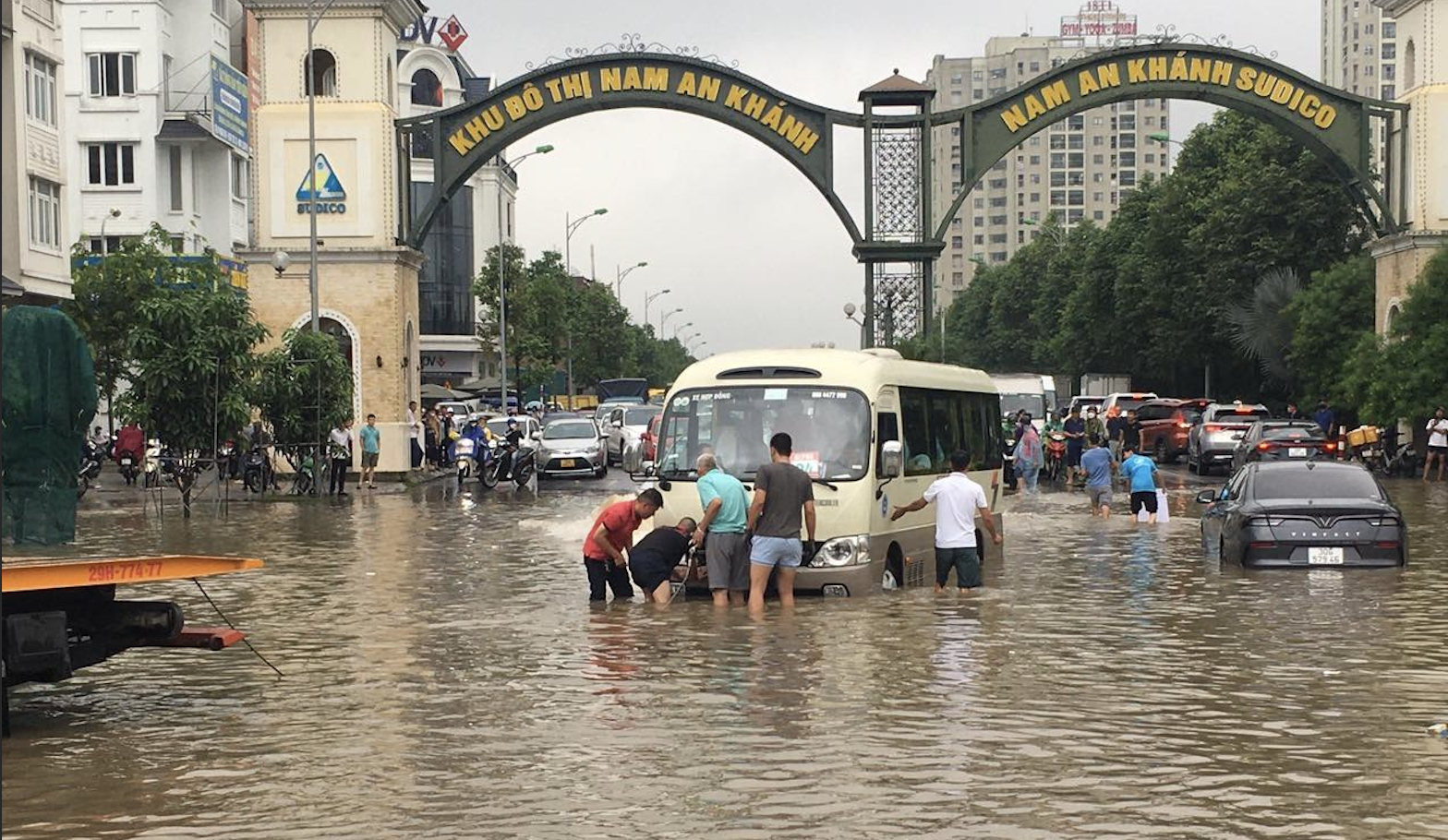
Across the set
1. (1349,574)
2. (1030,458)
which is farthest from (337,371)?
(1349,574)

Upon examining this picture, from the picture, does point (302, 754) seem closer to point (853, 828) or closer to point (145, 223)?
point (853, 828)

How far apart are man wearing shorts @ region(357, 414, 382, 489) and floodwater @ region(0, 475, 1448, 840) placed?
21.9 meters

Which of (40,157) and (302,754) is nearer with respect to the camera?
(302,754)

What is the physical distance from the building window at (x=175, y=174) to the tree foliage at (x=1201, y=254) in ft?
92.0

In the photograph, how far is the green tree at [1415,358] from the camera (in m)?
42.8

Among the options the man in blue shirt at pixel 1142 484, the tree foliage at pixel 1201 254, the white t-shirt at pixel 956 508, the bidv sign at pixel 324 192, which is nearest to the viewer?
the white t-shirt at pixel 956 508

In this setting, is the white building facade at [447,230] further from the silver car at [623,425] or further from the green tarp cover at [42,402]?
the green tarp cover at [42,402]

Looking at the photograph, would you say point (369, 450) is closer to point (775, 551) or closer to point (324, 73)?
point (324, 73)

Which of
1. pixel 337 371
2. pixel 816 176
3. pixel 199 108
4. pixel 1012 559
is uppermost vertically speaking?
pixel 199 108

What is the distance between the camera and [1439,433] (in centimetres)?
4250

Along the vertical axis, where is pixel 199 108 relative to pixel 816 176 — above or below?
above

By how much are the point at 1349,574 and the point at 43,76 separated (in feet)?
111

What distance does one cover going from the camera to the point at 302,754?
33.5ft

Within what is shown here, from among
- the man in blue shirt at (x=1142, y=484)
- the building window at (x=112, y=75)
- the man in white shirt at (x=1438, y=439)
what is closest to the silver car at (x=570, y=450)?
the man in white shirt at (x=1438, y=439)
